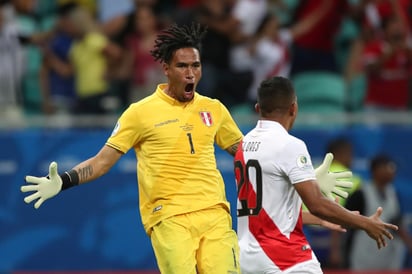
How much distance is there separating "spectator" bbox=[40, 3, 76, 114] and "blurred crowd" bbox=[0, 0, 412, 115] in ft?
0.04

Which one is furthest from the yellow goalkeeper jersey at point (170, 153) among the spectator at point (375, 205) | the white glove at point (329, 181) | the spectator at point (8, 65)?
the spectator at point (8, 65)

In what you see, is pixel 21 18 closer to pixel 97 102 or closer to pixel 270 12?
pixel 97 102

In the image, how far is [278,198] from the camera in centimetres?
761

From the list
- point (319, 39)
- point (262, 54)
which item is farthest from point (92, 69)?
point (319, 39)

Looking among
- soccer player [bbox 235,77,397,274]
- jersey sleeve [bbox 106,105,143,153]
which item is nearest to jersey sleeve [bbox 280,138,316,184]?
soccer player [bbox 235,77,397,274]

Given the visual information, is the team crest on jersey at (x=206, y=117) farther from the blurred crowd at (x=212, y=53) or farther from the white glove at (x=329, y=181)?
the blurred crowd at (x=212, y=53)

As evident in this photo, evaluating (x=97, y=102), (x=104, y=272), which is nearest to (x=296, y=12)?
(x=97, y=102)

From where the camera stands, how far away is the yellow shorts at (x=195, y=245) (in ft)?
26.9

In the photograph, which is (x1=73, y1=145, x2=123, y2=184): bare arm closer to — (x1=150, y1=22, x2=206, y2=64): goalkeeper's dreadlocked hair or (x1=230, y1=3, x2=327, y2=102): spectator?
(x1=150, y1=22, x2=206, y2=64): goalkeeper's dreadlocked hair

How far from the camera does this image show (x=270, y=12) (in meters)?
14.7

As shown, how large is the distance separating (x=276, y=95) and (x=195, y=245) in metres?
1.36

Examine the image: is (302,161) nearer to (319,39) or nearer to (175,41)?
(175,41)

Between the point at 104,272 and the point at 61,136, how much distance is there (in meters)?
1.84

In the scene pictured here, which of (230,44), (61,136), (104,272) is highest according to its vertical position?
(230,44)
